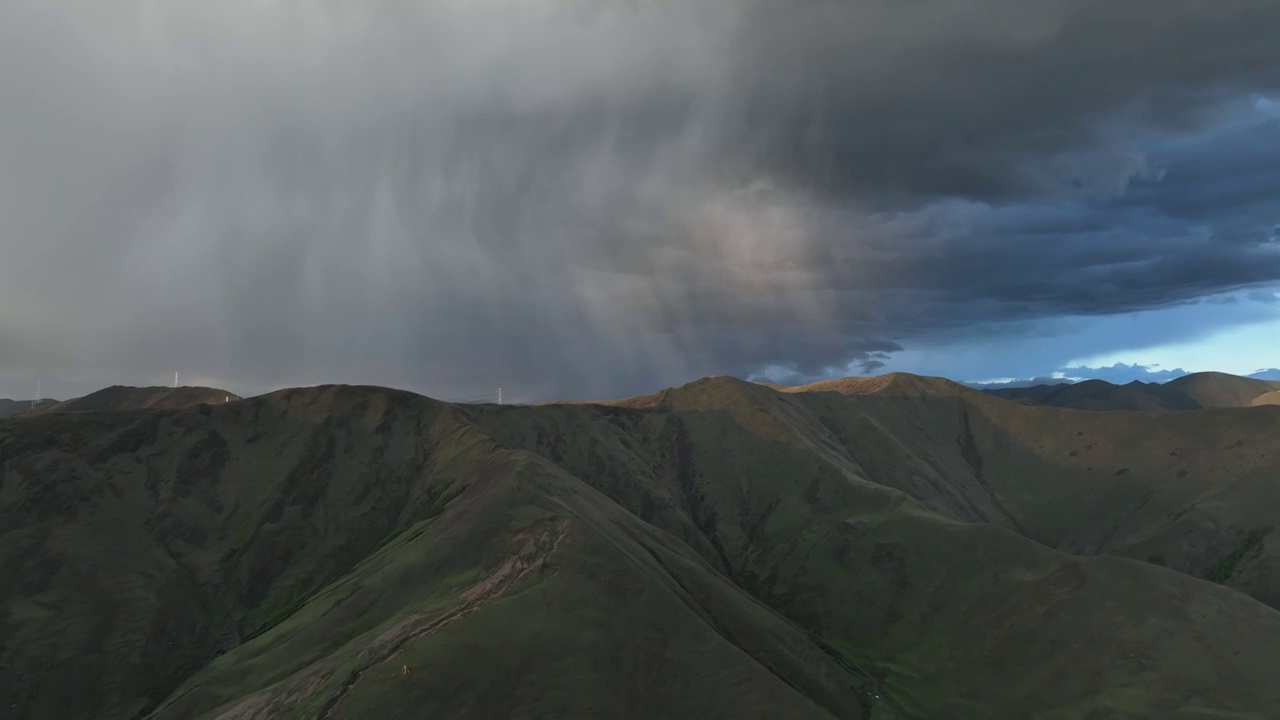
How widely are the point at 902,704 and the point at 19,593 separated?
201 m

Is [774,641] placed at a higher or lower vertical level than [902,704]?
higher

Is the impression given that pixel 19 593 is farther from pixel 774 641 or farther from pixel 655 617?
pixel 774 641

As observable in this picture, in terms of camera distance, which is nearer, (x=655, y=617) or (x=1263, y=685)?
(x=655, y=617)

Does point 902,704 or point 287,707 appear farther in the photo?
point 902,704

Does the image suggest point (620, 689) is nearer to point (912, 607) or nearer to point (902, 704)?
point (902, 704)

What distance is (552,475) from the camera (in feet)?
558

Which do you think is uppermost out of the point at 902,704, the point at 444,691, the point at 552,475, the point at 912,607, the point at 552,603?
the point at 552,475

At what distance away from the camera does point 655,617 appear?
378ft

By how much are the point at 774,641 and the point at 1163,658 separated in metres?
72.9

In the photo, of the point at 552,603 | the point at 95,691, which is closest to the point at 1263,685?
the point at 552,603

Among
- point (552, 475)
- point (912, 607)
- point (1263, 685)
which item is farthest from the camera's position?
point (912, 607)

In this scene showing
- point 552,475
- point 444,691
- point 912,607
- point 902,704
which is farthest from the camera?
point 912,607

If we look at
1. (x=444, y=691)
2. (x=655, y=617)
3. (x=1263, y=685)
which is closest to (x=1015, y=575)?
(x=1263, y=685)

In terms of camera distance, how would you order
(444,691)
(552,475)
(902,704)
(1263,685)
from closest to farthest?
(444,691) < (1263,685) < (902,704) < (552,475)
